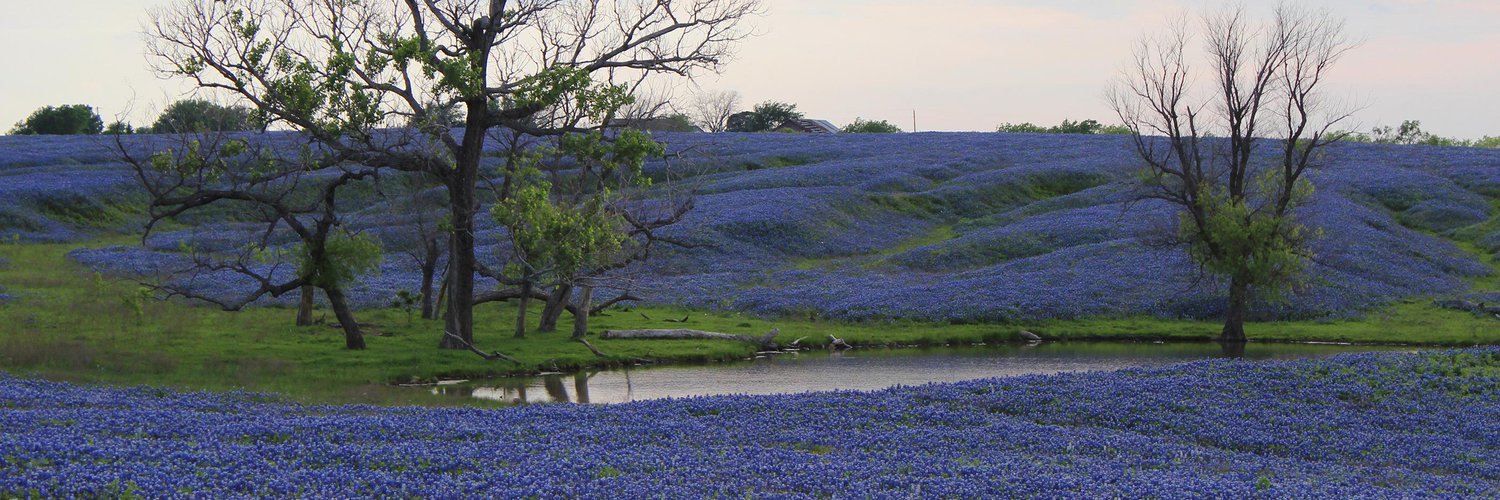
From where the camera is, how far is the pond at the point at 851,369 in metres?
32.1

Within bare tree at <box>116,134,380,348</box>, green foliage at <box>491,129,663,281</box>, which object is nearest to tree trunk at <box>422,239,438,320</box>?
bare tree at <box>116,134,380,348</box>

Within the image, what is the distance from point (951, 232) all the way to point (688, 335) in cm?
3044

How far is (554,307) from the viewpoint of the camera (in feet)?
138

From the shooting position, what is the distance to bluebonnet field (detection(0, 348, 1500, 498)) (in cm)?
1418

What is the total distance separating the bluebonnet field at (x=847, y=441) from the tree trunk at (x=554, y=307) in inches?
695

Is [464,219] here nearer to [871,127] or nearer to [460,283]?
[460,283]

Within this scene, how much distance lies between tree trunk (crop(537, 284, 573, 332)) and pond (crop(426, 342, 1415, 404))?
5566 millimetres

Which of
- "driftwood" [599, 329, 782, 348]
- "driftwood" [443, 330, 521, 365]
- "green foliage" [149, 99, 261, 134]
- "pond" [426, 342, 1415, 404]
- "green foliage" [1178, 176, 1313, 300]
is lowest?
"pond" [426, 342, 1415, 404]

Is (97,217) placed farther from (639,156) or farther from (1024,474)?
(1024,474)

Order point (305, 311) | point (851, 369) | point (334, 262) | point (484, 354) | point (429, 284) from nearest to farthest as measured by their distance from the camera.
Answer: point (484, 354), point (334, 262), point (851, 369), point (305, 311), point (429, 284)

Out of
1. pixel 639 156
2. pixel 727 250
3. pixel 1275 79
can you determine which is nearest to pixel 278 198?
pixel 639 156

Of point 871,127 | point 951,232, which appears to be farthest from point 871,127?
point 951,232

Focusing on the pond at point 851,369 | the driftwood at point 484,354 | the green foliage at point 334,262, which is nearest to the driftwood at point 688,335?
the pond at point 851,369

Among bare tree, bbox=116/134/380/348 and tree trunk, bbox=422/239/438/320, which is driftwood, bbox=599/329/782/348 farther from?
bare tree, bbox=116/134/380/348
